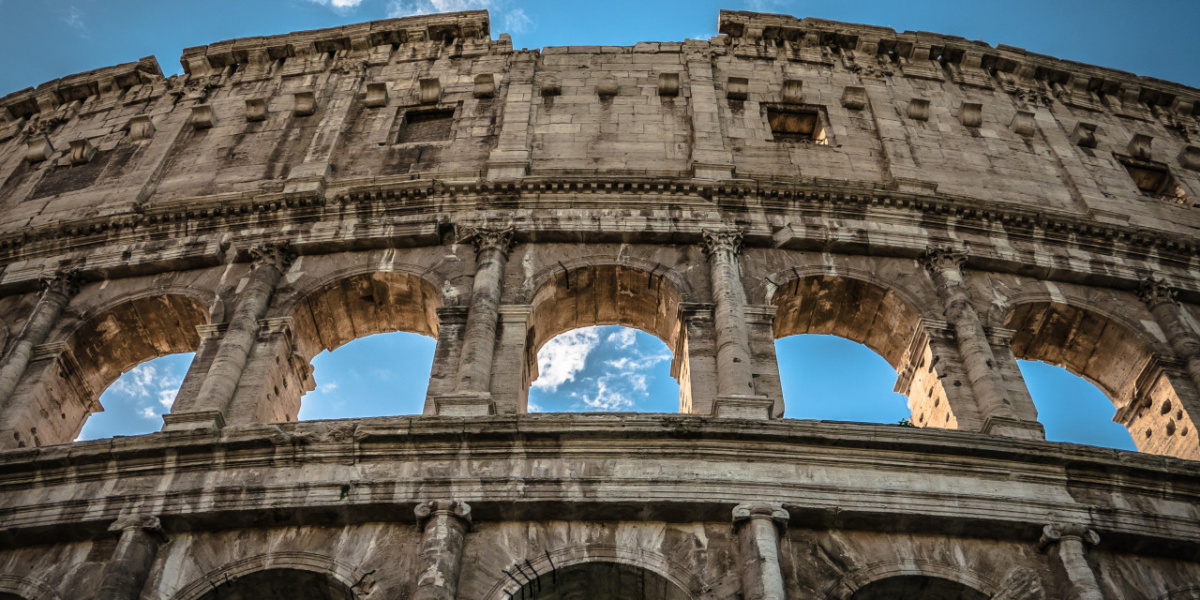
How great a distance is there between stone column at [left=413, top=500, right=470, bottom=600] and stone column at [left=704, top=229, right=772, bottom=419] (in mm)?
3246

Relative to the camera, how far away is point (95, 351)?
14648 mm

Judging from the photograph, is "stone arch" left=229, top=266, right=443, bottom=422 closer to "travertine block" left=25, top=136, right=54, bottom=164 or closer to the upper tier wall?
the upper tier wall

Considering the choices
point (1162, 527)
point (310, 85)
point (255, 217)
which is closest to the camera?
point (1162, 527)

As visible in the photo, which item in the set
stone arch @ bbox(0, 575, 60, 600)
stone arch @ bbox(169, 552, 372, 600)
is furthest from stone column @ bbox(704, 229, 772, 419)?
stone arch @ bbox(0, 575, 60, 600)

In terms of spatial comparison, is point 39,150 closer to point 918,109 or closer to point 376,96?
point 376,96

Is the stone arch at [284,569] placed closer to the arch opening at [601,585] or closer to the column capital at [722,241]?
the arch opening at [601,585]

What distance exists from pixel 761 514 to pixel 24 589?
7.57 meters

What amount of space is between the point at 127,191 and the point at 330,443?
8904 mm

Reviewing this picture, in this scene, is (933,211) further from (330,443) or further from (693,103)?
(330,443)

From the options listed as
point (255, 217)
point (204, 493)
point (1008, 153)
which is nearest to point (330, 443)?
point (204, 493)

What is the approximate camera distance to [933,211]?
1525 cm

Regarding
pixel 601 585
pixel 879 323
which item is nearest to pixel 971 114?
pixel 879 323

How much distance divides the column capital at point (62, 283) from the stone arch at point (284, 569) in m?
6.76

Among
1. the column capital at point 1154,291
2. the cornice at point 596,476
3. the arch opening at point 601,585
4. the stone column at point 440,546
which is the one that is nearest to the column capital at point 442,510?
the stone column at point 440,546
